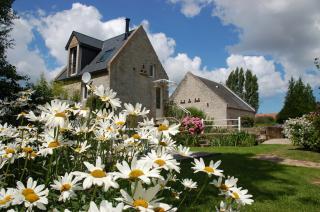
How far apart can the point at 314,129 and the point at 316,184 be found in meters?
6.82

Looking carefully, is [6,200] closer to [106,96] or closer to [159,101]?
[106,96]

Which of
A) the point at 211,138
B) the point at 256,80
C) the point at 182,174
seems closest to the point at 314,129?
the point at 211,138

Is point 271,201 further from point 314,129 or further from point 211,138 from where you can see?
point 211,138

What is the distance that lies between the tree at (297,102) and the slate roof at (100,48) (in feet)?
54.7

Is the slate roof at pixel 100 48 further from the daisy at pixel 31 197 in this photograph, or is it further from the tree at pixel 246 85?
the tree at pixel 246 85

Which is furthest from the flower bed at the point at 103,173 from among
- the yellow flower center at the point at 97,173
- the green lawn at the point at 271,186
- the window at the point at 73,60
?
the window at the point at 73,60

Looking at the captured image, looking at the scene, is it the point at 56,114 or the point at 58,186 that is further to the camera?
the point at 56,114

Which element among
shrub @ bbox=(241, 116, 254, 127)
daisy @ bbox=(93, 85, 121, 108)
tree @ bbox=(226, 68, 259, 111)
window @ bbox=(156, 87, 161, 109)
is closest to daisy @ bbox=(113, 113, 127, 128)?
daisy @ bbox=(93, 85, 121, 108)

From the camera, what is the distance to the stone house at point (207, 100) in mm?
32003

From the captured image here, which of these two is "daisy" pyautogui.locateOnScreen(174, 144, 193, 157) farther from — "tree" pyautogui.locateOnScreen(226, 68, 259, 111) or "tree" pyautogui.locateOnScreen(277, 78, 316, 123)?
"tree" pyautogui.locateOnScreen(226, 68, 259, 111)

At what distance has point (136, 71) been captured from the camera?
930 inches

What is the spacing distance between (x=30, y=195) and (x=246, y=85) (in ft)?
184

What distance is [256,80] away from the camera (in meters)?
54.8

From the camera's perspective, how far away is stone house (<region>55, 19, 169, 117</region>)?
2220cm
